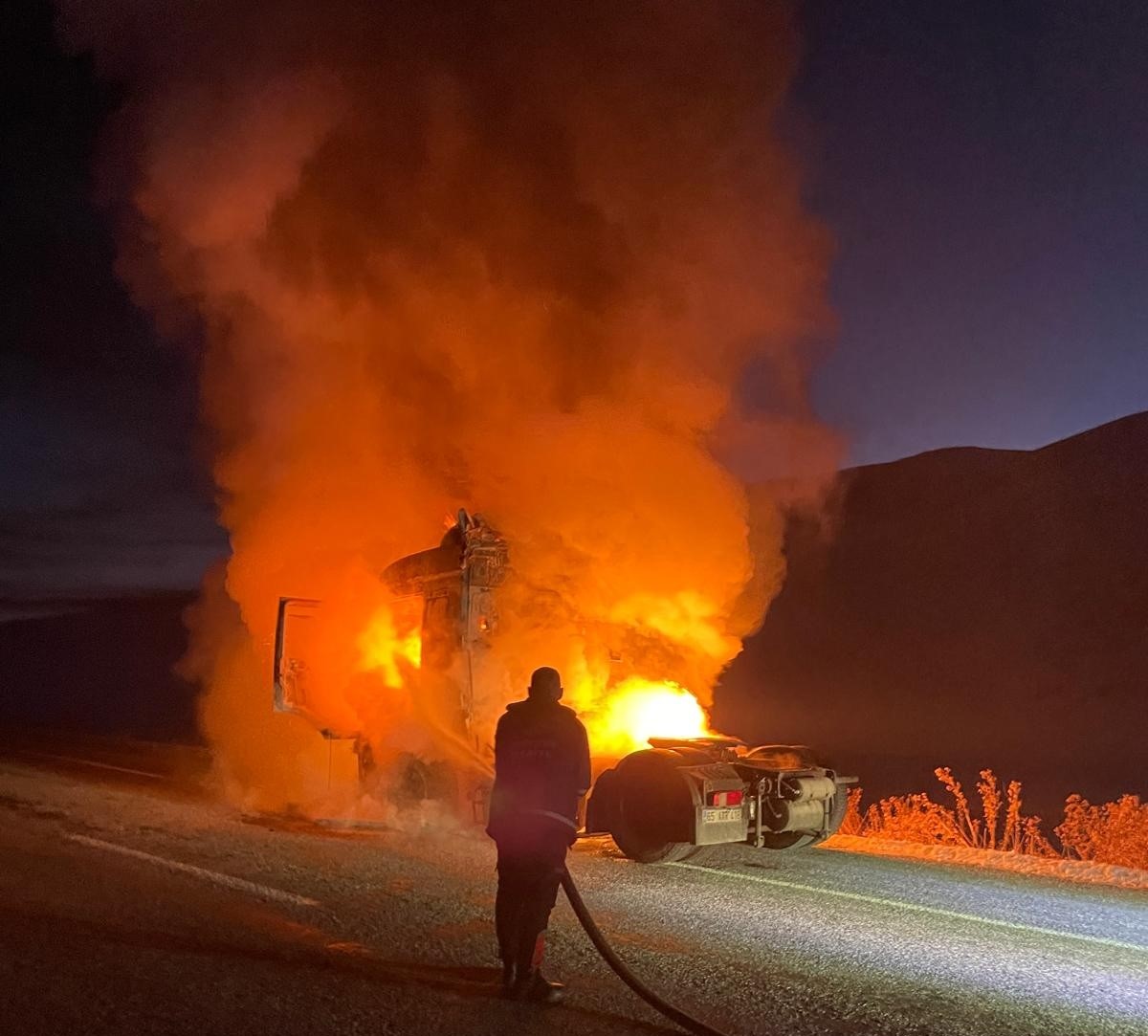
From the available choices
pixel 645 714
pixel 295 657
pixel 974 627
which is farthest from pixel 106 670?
pixel 645 714

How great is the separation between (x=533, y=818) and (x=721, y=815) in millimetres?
4476

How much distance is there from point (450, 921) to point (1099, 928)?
16.3ft

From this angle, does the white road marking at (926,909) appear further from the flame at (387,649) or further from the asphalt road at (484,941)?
the flame at (387,649)

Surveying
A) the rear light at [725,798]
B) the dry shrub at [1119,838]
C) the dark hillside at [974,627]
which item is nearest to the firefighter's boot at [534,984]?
the rear light at [725,798]

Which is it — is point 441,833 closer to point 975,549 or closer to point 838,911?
point 838,911

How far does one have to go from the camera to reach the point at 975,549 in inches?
2132

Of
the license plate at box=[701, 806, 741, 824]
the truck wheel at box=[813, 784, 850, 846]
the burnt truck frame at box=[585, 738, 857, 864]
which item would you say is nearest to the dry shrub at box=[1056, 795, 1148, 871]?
the truck wheel at box=[813, 784, 850, 846]

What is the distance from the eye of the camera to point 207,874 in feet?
28.3

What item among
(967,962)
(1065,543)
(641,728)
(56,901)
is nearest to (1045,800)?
(641,728)

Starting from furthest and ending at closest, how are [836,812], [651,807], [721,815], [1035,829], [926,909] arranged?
[1035,829], [836,812], [651,807], [721,815], [926,909]

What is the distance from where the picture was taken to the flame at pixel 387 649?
13905 millimetres

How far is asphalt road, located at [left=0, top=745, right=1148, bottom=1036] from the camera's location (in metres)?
5.16

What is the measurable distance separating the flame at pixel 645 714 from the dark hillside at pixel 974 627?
15.9 meters

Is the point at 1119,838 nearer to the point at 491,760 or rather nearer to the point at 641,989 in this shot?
the point at 491,760
